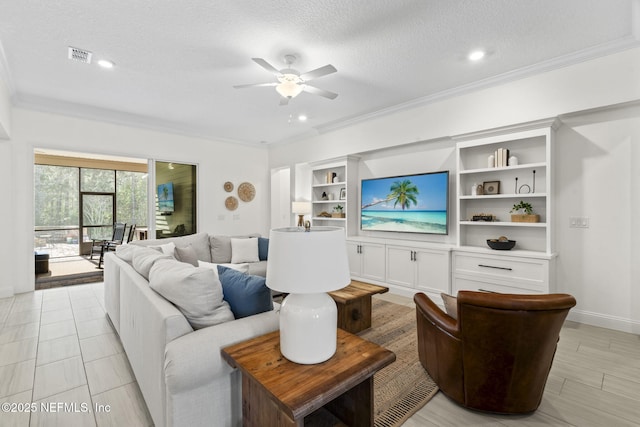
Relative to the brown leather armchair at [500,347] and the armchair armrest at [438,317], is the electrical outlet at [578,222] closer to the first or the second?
the brown leather armchair at [500,347]

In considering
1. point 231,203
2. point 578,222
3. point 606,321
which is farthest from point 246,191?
point 606,321

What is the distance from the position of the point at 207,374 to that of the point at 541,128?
3808 mm

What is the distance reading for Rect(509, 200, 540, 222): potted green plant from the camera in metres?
3.29

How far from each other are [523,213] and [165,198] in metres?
5.92

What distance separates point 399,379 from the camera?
2170mm

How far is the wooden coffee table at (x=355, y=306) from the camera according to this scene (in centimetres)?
280

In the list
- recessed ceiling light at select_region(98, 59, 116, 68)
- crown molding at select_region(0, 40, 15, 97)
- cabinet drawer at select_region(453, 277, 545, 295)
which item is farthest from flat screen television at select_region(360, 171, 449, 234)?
crown molding at select_region(0, 40, 15, 97)

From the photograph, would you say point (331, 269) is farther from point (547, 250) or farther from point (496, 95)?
point (496, 95)

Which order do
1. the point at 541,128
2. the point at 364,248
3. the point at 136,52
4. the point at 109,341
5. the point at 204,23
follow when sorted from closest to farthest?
the point at 204,23, the point at 109,341, the point at 136,52, the point at 541,128, the point at 364,248

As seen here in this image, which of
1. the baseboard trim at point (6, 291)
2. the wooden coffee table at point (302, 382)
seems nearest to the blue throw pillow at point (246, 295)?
the wooden coffee table at point (302, 382)

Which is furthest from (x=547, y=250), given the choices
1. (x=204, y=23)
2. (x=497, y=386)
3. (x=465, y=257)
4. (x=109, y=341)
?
(x=109, y=341)

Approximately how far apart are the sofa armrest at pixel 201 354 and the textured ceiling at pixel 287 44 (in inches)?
92.9

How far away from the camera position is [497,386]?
173 cm

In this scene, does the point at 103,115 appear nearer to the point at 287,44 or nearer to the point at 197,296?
the point at 287,44
